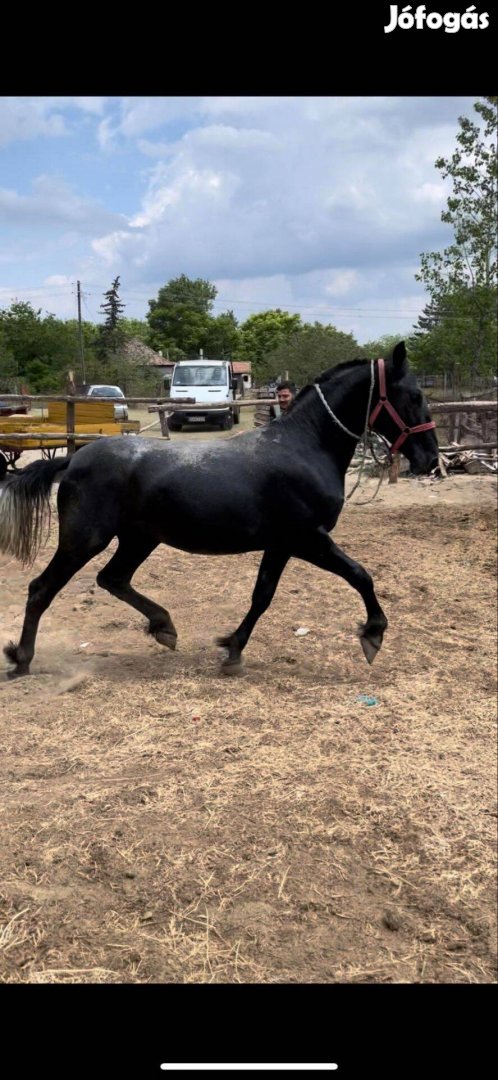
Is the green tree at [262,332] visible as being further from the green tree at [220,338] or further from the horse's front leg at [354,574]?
the horse's front leg at [354,574]

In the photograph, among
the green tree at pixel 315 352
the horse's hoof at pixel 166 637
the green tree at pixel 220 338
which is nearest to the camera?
the horse's hoof at pixel 166 637

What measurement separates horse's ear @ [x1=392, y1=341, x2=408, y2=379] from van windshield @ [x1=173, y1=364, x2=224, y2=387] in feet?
56.6

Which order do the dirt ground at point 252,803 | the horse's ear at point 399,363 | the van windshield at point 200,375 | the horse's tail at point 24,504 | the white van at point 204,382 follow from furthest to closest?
1. the van windshield at point 200,375
2. the white van at point 204,382
3. the horse's tail at point 24,504
4. the horse's ear at point 399,363
5. the dirt ground at point 252,803

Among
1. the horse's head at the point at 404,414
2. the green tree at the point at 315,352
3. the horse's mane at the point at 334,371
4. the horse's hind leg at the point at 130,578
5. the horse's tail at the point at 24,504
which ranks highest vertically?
the green tree at the point at 315,352

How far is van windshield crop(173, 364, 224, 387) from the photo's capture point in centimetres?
2092

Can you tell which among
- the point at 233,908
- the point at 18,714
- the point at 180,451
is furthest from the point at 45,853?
the point at 180,451

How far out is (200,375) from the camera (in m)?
21.1

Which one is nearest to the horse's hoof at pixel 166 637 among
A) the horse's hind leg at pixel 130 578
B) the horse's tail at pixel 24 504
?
the horse's hind leg at pixel 130 578

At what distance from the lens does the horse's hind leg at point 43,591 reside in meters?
4.14

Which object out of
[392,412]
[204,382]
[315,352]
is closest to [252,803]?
[392,412]

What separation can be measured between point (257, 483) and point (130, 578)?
1.04 metres

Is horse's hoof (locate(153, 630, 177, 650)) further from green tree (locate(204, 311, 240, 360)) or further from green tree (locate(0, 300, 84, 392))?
green tree (locate(204, 311, 240, 360))

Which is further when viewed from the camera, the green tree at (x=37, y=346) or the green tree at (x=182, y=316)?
the green tree at (x=182, y=316)

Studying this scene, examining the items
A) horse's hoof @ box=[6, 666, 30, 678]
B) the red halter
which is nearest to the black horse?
the red halter
